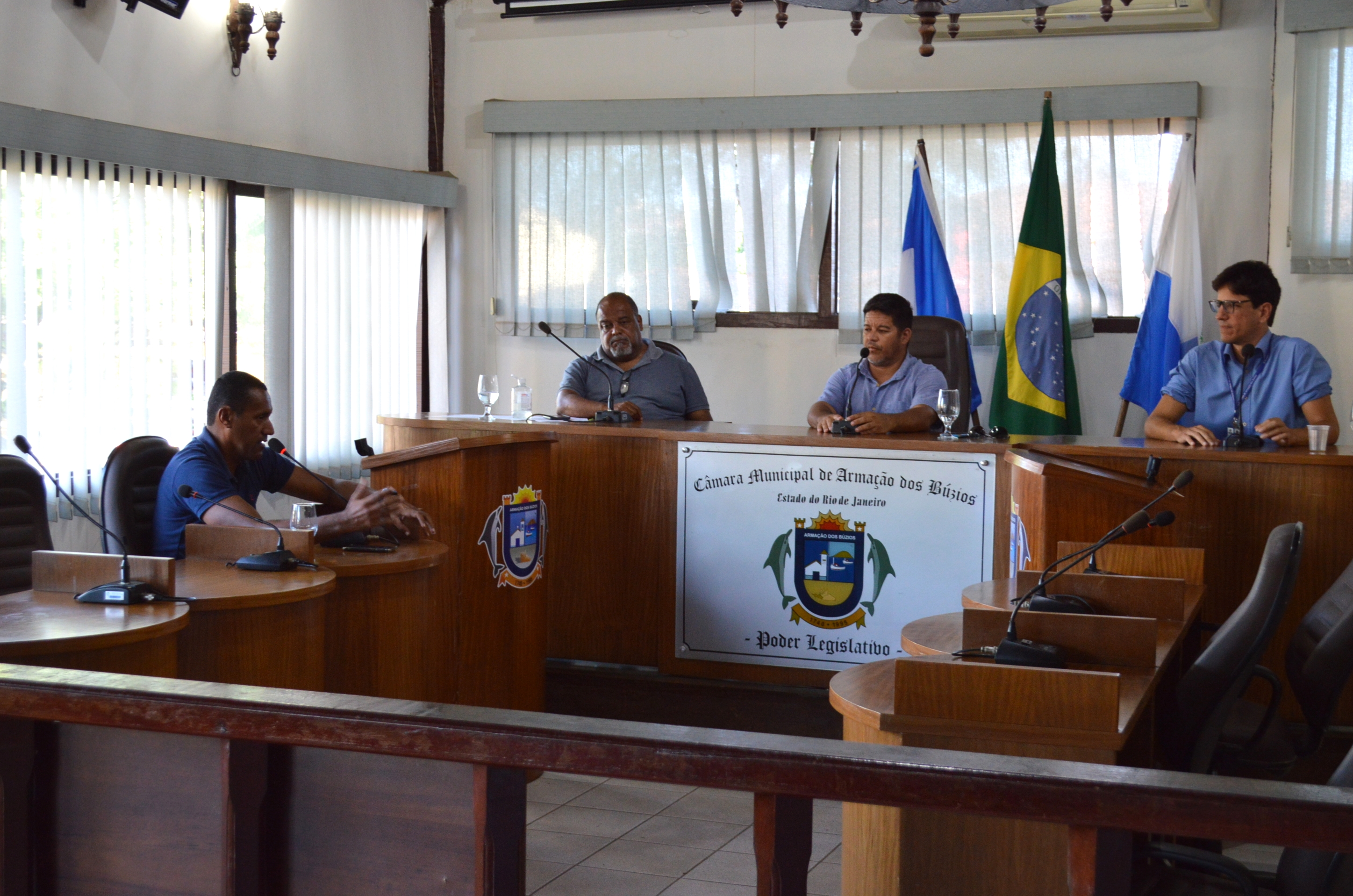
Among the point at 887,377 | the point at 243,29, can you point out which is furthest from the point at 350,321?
the point at 887,377

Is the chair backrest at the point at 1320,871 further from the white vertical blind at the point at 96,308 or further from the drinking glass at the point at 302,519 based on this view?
the white vertical blind at the point at 96,308

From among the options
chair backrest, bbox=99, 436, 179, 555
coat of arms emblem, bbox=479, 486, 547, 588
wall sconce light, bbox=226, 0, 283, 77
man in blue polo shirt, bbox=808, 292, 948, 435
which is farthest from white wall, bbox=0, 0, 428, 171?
man in blue polo shirt, bbox=808, 292, 948, 435

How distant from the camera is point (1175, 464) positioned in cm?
383

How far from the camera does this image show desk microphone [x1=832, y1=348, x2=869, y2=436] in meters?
4.25

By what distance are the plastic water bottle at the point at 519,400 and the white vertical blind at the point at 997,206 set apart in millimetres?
1905

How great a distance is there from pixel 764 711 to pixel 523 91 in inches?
165

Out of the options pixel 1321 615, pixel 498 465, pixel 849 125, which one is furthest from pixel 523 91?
pixel 1321 615

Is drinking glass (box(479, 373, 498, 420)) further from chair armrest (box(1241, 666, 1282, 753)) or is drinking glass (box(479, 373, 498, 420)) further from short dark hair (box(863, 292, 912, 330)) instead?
chair armrest (box(1241, 666, 1282, 753))

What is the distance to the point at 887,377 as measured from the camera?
15.6 feet

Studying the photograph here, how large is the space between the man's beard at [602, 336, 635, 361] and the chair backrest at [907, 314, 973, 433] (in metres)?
1.23

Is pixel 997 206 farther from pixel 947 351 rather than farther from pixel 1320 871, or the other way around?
pixel 1320 871

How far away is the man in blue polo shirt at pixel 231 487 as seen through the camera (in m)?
3.36

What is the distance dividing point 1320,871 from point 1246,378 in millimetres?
3059

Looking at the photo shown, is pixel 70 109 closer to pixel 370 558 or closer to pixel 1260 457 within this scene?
pixel 370 558
